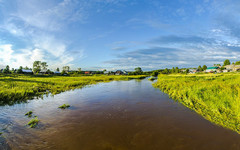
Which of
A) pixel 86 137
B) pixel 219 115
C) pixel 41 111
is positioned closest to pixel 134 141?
pixel 86 137

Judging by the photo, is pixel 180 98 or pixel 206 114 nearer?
pixel 206 114

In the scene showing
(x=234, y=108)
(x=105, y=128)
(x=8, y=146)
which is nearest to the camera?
(x=8, y=146)

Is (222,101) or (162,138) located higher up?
(222,101)

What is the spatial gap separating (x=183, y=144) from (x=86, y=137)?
6142mm

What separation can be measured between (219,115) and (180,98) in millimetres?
6496

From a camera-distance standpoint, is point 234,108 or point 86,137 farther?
point 234,108

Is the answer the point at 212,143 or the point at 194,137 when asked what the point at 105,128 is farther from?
the point at 212,143

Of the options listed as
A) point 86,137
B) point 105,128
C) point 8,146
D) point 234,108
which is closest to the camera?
point 8,146

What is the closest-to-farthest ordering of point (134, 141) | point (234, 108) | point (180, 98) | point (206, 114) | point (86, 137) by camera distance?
point (134, 141), point (86, 137), point (234, 108), point (206, 114), point (180, 98)

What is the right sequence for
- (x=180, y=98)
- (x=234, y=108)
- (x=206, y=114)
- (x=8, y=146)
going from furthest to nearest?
(x=180, y=98), (x=206, y=114), (x=234, y=108), (x=8, y=146)

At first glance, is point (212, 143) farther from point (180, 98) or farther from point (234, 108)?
point (180, 98)

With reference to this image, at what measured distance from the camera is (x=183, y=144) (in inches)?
247

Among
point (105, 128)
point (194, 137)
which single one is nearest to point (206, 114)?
point (194, 137)

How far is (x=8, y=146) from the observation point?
6062 mm
